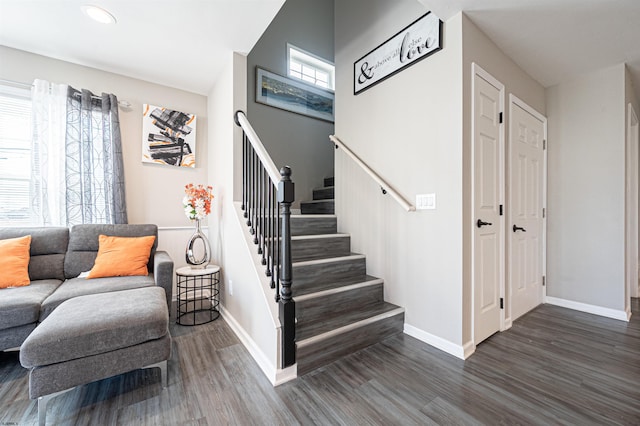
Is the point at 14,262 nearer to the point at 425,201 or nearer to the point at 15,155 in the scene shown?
the point at 15,155

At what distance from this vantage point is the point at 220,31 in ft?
7.13

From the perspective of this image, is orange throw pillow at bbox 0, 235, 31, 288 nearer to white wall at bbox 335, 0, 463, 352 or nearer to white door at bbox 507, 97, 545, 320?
white wall at bbox 335, 0, 463, 352

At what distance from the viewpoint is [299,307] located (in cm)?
194

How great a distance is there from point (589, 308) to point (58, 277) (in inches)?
200

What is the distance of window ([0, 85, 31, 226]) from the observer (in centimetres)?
237

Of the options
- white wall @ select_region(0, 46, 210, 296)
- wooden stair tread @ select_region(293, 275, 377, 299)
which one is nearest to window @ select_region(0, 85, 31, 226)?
white wall @ select_region(0, 46, 210, 296)

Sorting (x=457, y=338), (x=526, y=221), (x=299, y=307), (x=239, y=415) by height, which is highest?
(x=526, y=221)

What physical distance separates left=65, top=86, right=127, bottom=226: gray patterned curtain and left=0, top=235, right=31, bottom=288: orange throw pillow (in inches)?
16.7

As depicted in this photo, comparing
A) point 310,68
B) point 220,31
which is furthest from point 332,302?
point 310,68

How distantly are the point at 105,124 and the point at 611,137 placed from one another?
16.5 feet

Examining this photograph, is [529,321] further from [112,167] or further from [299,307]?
[112,167]

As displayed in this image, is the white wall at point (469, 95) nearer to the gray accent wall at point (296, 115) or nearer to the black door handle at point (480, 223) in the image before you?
the black door handle at point (480, 223)

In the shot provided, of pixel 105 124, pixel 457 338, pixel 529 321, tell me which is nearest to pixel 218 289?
pixel 105 124

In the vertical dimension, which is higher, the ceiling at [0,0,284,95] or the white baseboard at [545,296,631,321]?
the ceiling at [0,0,284,95]
